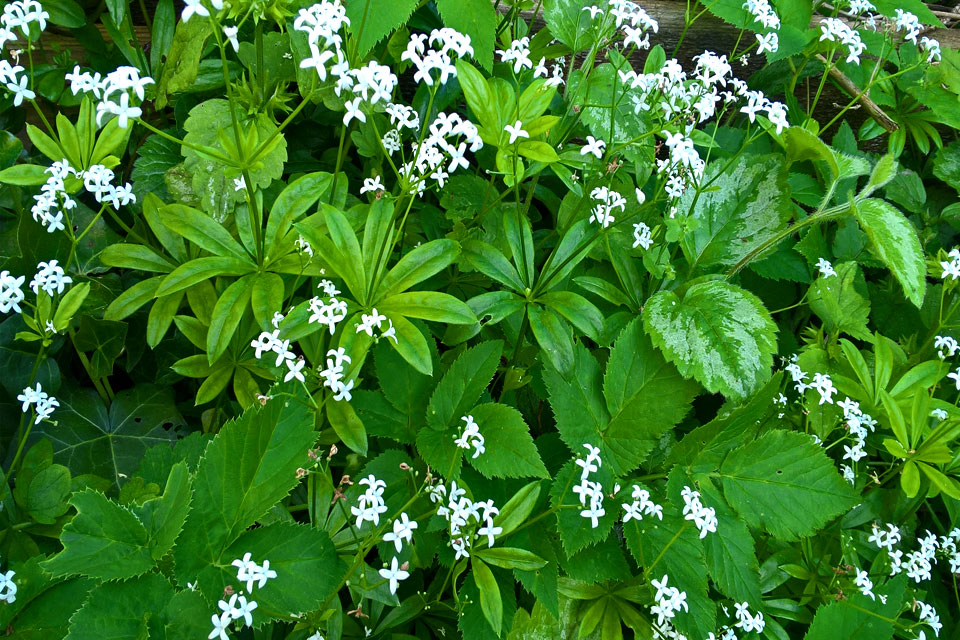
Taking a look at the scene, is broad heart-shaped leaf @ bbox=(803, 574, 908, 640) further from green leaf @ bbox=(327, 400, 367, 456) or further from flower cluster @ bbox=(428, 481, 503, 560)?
green leaf @ bbox=(327, 400, 367, 456)

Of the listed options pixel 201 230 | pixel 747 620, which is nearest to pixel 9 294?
pixel 201 230

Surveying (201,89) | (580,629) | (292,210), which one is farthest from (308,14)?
(580,629)

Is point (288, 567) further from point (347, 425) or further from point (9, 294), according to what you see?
point (9, 294)

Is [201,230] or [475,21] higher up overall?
[475,21]

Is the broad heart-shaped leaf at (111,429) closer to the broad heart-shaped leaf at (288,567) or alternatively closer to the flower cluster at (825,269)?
the broad heart-shaped leaf at (288,567)

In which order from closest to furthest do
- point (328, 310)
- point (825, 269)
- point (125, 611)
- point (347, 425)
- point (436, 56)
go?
point (125, 611)
point (436, 56)
point (328, 310)
point (347, 425)
point (825, 269)

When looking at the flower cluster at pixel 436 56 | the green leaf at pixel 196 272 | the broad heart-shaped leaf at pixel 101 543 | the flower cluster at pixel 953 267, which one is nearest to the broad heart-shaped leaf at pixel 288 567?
the broad heart-shaped leaf at pixel 101 543
